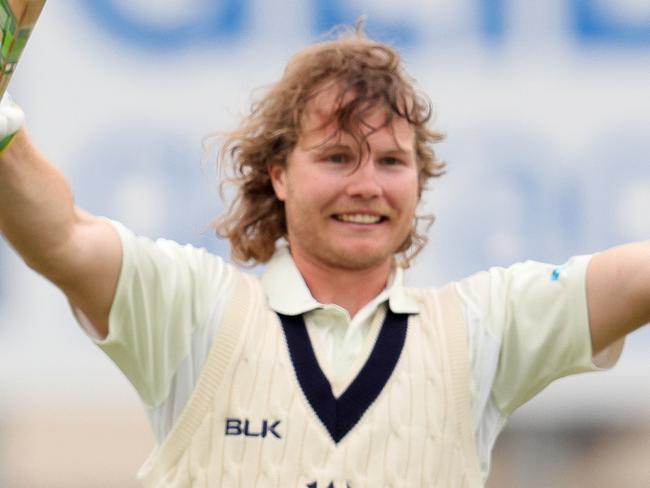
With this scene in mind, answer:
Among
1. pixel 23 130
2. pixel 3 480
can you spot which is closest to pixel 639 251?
pixel 23 130

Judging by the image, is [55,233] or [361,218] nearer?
[55,233]

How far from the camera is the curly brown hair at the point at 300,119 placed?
3.27 meters

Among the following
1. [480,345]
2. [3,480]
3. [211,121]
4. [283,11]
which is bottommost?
[3,480]

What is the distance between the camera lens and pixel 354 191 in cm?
315

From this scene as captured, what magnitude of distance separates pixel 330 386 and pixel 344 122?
50 centimetres

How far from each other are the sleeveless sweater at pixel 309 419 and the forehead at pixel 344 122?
360 mm

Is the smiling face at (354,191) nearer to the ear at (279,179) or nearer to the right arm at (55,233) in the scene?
the ear at (279,179)

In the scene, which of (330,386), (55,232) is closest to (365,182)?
(330,386)

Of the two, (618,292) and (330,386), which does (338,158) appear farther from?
(618,292)

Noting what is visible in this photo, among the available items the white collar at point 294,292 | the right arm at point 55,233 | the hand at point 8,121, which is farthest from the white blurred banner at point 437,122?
the hand at point 8,121

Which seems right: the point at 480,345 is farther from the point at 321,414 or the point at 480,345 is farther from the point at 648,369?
the point at 648,369

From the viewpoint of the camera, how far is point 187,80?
16.1ft

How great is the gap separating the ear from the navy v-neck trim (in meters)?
0.31

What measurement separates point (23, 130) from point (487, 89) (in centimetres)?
245
